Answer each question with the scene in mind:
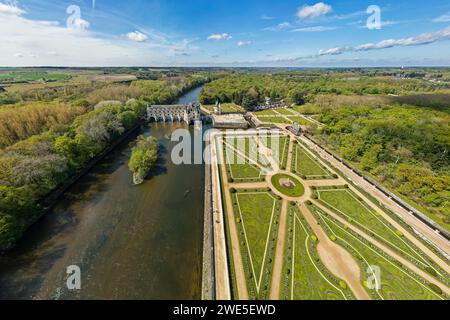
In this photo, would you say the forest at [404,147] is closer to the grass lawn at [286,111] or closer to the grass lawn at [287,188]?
the grass lawn at [287,188]

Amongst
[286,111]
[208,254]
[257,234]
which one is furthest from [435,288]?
[286,111]

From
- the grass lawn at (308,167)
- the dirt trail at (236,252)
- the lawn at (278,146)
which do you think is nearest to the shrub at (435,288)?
the dirt trail at (236,252)

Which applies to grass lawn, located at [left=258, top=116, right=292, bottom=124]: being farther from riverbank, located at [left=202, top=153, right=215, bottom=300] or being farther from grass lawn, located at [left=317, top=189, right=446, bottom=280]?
riverbank, located at [left=202, top=153, right=215, bottom=300]

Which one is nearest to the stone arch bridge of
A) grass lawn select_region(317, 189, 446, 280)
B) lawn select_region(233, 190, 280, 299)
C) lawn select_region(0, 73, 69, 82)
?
lawn select_region(233, 190, 280, 299)

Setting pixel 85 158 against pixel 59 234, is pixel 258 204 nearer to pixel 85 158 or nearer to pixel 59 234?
pixel 59 234

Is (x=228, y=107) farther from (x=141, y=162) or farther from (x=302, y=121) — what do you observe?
(x=141, y=162)
